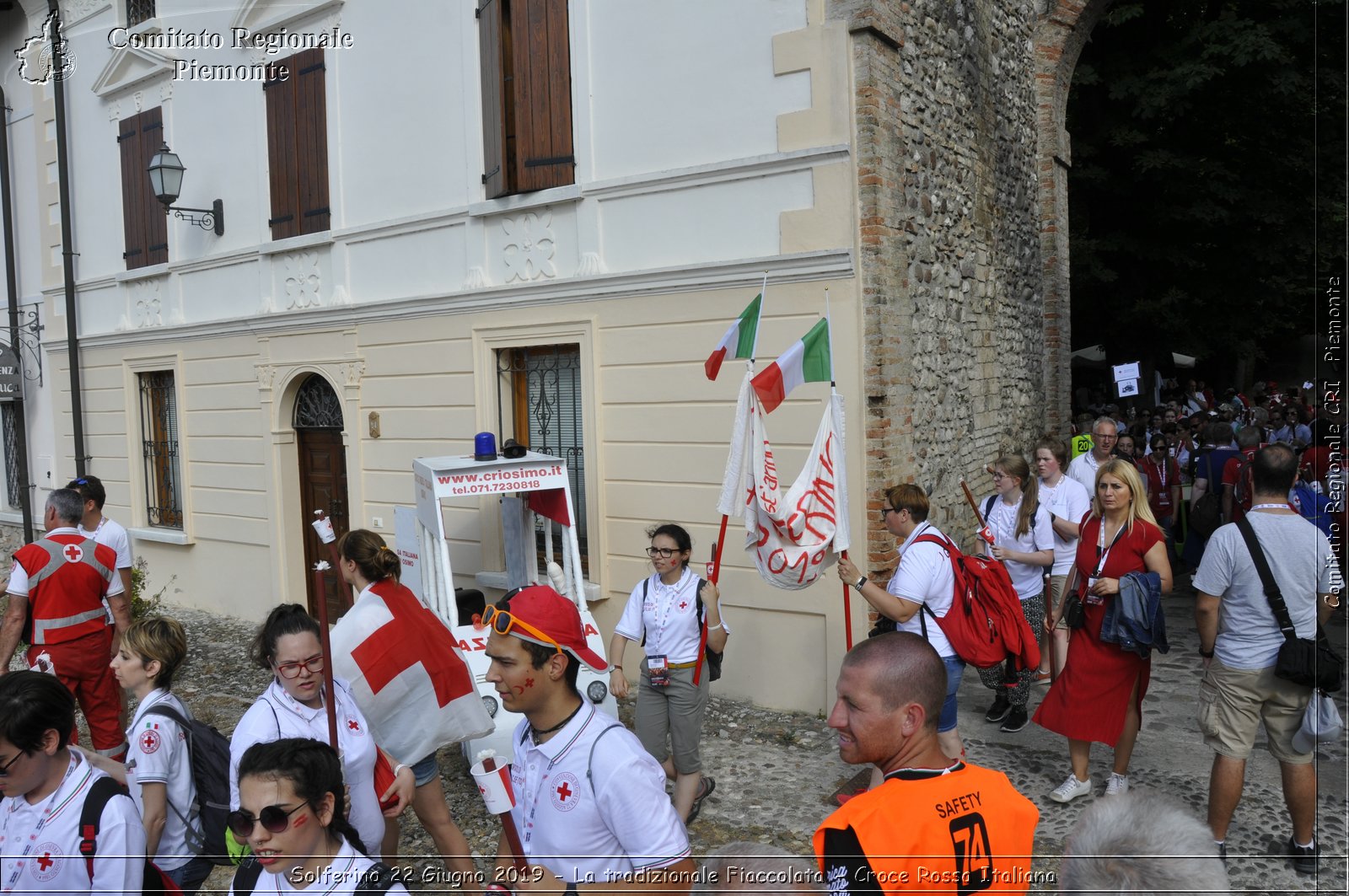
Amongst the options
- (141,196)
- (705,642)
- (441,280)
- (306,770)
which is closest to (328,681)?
(306,770)

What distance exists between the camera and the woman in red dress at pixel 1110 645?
4781 millimetres

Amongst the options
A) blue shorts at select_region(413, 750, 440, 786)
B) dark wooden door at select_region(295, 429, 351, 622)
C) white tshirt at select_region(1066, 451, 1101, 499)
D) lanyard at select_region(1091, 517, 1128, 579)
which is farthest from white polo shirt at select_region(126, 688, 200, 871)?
dark wooden door at select_region(295, 429, 351, 622)

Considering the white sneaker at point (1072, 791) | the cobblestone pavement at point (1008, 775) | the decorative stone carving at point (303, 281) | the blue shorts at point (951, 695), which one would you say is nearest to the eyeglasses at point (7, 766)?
the cobblestone pavement at point (1008, 775)

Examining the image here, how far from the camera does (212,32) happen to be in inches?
436

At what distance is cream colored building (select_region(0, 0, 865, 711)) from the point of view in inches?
278

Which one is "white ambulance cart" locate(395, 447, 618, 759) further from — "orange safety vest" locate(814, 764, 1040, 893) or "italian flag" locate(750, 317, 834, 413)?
"orange safety vest" locate(814, 764, 1040, 893)

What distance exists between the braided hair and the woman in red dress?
3.73m

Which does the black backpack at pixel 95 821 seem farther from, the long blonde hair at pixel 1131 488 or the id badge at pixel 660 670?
the long blonde hair at pixel 1131 488

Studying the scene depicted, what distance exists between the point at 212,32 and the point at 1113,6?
13.6 meters

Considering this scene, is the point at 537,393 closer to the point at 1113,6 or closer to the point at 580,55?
the point at 580,55

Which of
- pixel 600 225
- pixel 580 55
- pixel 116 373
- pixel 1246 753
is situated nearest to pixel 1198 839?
pixel 1246 753

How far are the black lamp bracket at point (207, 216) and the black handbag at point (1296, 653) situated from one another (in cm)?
1110

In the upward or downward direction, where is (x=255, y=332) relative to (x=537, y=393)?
upward

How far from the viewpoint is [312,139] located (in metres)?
10.1
